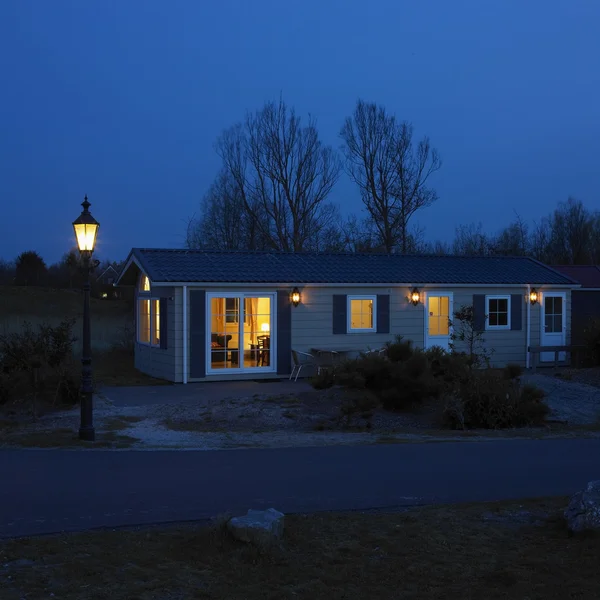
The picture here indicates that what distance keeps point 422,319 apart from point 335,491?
1418cm

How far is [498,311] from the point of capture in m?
22.8

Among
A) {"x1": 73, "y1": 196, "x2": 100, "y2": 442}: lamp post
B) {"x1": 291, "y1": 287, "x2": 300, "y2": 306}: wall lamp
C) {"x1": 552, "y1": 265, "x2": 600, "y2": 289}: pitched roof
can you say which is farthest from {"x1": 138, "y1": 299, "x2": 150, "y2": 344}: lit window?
{"x1": 552, "y1": 265, "x2": 600, "y2": 289}: pitched roof

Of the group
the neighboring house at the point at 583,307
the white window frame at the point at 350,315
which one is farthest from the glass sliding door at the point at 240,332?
the neighboring house at the point at 583,307

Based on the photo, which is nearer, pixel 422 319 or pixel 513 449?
pixel 513 449

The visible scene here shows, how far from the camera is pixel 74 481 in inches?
330

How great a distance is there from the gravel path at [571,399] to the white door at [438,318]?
436cm

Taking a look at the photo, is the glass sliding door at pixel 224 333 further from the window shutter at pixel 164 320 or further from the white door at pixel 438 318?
the white door at pixel 438 318

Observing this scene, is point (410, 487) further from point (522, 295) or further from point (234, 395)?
point (522, 295)

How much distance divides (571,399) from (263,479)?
8.90 m

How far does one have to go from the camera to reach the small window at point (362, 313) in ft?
68.6

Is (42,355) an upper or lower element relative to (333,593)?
upper

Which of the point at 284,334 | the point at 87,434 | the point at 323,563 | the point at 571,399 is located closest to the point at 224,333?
the point at 284,334

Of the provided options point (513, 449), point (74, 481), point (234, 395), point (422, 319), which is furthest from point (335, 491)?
point (422, 319)

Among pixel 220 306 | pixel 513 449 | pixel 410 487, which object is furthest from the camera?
pixel 220 306
